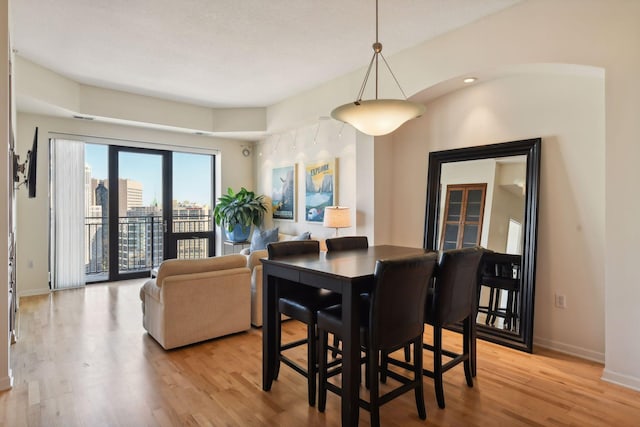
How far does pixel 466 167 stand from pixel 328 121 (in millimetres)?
2265

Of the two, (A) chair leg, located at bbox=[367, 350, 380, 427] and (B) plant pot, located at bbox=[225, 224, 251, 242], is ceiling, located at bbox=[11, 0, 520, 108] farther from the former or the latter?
(A) chair leg, located at bbox=[367, 350, 380, 427]

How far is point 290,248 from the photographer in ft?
9.04

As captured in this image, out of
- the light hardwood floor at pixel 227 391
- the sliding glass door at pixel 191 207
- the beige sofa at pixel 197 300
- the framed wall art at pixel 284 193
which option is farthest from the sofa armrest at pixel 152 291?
the sliding glass door at pixel 191 207

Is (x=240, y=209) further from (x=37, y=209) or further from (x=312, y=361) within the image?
(x=312, y=361)

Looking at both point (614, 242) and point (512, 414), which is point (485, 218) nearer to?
point (614, 242)

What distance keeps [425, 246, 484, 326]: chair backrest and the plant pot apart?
4754 millimetres

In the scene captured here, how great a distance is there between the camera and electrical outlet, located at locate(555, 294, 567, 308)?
3139 mm

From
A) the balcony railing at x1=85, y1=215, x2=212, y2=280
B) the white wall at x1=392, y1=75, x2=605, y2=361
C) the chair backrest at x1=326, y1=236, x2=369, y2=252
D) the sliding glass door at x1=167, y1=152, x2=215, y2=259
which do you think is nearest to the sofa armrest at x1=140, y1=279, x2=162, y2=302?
the chair backrest at x1=326, y1=236, x2=369, y2=252

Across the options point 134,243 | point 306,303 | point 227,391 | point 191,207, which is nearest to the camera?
point 306,303

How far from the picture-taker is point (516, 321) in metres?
3.27

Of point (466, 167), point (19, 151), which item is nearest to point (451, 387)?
point (466, 167)

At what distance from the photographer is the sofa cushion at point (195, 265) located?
10.5 feet

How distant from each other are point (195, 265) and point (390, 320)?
80.2 inches

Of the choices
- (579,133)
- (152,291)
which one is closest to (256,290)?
(152,291)
